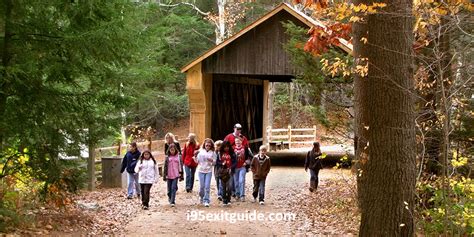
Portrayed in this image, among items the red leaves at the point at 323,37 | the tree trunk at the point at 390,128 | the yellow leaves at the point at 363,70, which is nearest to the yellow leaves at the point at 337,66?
the red leaves at the point at 323,37

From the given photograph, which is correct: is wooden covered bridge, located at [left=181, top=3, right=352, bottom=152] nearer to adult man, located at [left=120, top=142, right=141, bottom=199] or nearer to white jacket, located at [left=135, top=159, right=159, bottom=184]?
adult man, located at [left=120, top=142, right=141, bottom=199]

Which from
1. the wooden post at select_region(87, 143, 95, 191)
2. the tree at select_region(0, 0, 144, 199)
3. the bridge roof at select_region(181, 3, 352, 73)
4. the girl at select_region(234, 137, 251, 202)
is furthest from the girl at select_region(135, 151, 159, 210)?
the bridge roof at select_region(181, 3, 352, 73)

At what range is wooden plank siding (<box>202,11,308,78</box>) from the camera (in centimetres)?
2033

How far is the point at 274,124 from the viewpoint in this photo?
43875 millimetres

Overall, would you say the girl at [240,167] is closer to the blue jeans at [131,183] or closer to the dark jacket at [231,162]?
the dark jacket at [231,162]

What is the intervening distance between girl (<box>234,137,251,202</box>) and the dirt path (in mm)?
305

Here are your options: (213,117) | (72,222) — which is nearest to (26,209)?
(72,222)

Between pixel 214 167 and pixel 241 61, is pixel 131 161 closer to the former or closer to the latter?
pixel 214 167

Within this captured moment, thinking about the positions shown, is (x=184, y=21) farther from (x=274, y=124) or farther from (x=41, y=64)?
(x=41, y=64)

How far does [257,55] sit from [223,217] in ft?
33.4

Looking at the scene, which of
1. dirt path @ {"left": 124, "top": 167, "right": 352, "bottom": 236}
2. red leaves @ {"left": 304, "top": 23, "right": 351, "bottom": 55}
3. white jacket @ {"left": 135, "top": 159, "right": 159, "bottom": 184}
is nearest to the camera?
red leaves @ {"left": 304, "top": 23, "right": 351, "bottom": 55}

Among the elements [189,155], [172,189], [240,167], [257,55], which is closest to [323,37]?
[240,167]

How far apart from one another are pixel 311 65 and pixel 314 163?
2551mm

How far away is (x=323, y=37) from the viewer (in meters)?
9.62
